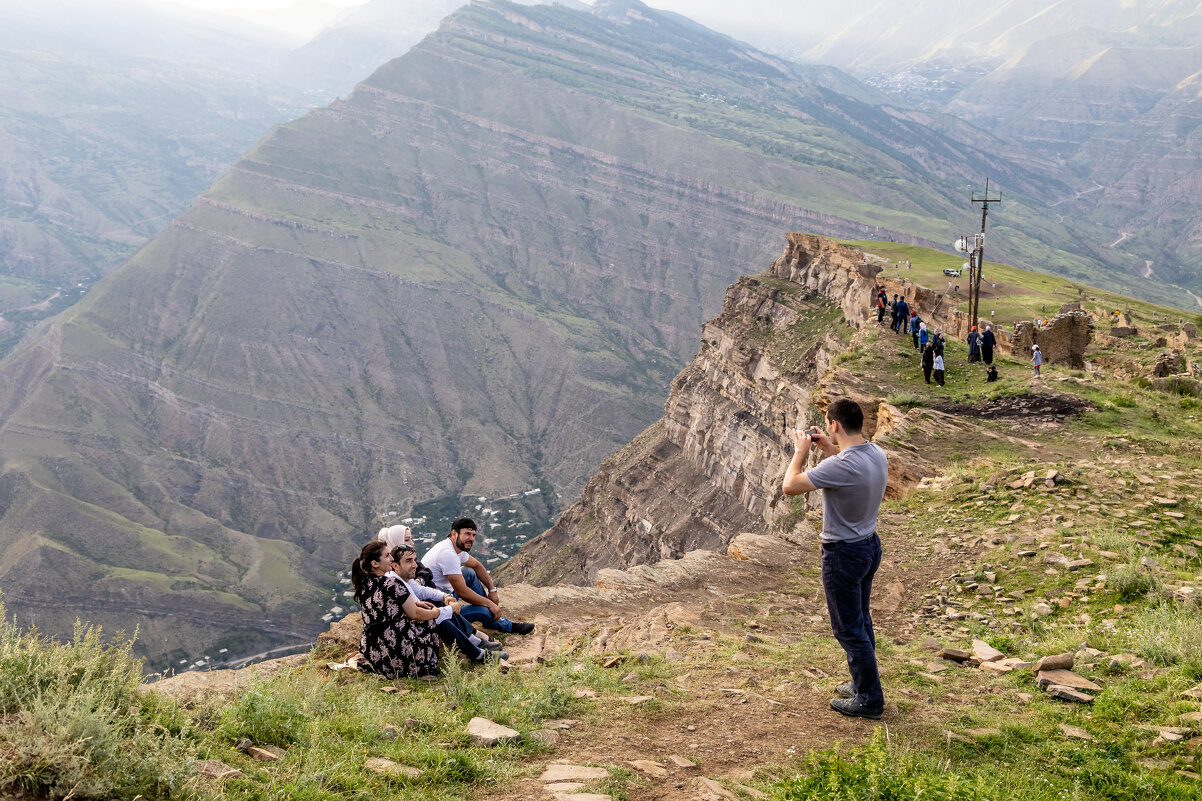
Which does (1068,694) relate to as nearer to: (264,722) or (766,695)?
(766,695)

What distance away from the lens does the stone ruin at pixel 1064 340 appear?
30.8m

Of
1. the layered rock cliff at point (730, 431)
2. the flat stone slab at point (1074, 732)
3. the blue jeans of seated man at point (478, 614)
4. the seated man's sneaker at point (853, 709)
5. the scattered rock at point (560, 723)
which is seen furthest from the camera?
the layered rock cliff at point (730, 431)

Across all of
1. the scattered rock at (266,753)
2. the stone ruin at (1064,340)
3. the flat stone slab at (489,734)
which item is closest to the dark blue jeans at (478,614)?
the flat stone slab at (489,734)

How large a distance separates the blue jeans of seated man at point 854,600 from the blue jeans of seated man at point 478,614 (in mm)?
5811

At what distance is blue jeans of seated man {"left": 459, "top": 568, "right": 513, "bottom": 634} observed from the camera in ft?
40.5

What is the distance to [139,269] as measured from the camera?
188625 millimetres

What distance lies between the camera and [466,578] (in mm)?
12445

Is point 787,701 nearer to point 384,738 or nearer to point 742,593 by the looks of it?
point 384,738

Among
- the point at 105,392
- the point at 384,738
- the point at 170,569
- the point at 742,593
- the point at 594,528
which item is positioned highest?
the point at 384,738

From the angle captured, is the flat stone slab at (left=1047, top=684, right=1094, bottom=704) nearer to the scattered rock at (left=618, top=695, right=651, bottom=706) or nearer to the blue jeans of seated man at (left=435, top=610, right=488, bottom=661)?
the scattered rock at (left=618, top=695, right=651, bottom=706)

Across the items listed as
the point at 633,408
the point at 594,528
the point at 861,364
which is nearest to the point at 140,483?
the point at 633,408

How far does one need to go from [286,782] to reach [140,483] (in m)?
160

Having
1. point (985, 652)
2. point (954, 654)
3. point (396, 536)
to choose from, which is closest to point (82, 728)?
point (396, 536)

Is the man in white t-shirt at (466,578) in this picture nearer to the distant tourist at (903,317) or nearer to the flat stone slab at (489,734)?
the flat stone slab at (489,734)
